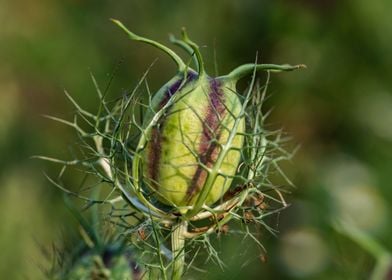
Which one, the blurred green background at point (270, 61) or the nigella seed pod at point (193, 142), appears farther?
the blurred green background at point (270, 61)

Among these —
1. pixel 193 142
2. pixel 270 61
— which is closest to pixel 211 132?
pixel 193 142

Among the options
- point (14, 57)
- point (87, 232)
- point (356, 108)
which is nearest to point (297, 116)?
point (356, 108)

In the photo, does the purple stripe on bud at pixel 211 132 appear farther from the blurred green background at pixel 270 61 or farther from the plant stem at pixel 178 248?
the blurred green background at pixel 270 61

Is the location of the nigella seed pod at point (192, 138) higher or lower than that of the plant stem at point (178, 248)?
higher

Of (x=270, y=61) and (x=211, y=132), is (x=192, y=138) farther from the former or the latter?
(x=270, y=61)

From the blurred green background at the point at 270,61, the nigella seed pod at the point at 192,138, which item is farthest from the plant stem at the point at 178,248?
the blurred green background at the point at 270,61

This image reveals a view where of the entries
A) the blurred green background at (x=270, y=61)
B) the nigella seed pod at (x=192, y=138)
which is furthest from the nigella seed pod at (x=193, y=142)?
the blurred green background at (x=270, y=61)

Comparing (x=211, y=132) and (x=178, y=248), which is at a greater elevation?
(x=211, y=132)

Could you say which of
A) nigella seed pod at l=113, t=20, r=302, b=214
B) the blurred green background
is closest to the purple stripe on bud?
nigella seed pod at l=113, t=20, r=302, b=214
